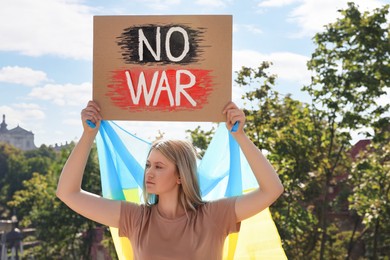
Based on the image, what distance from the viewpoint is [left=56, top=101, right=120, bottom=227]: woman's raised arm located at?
11.5 feet

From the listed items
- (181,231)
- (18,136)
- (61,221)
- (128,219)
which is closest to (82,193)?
(128,219)

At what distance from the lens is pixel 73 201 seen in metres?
3.53

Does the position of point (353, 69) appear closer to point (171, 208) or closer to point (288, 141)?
point (288, 141)

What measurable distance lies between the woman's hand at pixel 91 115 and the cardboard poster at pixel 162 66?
0.13 ft

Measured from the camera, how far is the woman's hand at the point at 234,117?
346 cm

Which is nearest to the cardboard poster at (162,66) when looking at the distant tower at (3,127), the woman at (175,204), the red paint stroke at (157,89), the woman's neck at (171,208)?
the red paint stroke at (157,89)

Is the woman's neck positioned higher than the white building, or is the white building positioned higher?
the white building

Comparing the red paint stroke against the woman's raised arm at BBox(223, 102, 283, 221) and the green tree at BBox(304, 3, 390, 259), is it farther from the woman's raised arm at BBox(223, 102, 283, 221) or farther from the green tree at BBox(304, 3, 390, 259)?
the green tree at BBox(304, 3, 390, 259)

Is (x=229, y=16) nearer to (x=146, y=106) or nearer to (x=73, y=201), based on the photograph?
(x=146, y=106)

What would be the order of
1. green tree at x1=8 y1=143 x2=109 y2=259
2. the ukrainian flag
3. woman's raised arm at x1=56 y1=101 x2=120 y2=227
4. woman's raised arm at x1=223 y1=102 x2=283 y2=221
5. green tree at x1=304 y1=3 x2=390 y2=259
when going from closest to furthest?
woman's raised arm at x1=223 y1=102 x2=283 y2=221, woman's raised arm at x1=56 y1=101 x2=120 y2=227, the ukrainian flag, green tree at x1=304 y1=3 x2=390 y2=259, green tree at x1=8 y1=143 x2=109 y2=259

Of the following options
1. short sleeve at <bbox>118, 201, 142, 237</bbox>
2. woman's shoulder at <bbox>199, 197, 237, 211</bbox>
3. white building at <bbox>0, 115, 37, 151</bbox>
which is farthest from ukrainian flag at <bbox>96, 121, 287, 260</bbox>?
white building at <bbox>0, 115, 37, 151</bbox>

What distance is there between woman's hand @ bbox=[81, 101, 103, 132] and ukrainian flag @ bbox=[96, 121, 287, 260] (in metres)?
0.33

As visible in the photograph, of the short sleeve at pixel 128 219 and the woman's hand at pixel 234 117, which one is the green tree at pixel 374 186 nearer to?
the woman's hand at pixel 234 117

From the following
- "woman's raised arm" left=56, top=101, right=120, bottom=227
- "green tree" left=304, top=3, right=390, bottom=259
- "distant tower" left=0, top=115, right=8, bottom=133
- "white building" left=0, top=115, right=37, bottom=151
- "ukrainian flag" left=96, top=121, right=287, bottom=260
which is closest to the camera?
"woman's raised arm" left=56, top=101, right=120, bottom=227
